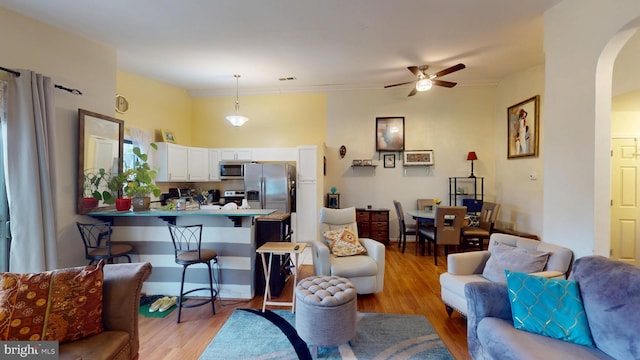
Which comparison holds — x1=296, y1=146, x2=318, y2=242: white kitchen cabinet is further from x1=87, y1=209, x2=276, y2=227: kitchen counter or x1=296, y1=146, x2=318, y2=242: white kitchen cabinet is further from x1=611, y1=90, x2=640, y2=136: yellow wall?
x1=611, y1=90, x2=640, y2=136: yellow wall

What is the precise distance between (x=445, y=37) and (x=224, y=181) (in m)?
4.85

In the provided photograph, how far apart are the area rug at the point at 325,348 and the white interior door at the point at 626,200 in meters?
3.44

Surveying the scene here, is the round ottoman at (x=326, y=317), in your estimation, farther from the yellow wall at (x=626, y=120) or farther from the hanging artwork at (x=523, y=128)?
the yellow wall at (x=626, y=120)

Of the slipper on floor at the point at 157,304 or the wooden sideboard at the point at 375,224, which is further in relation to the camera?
the wooden sideboard at the point at 375,224

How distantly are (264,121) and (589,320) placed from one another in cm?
551

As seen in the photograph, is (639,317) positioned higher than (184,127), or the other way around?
(184,127)

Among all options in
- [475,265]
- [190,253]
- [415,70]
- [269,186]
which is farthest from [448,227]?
[190,253]

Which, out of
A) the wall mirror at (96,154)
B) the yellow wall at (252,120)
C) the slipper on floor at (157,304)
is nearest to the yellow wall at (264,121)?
the yellow wall at (252,120)

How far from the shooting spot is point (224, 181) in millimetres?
5855

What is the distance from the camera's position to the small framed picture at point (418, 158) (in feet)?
18.0

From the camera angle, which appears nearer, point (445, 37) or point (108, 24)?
point (108, 24)

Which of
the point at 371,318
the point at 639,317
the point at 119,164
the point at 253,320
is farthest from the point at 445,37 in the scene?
the point at 119,164

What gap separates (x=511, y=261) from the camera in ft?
7.35

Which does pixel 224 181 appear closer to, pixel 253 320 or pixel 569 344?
pixel 253 320
